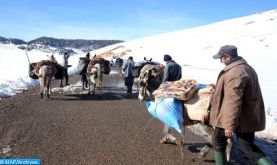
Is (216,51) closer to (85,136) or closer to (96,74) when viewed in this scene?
(96,74)

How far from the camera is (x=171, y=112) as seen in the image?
677 cm

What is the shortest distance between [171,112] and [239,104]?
72.4 inches

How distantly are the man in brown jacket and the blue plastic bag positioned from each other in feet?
3.80

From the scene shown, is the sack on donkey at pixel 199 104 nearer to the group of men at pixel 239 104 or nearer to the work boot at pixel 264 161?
the group of men at pixel 239 104

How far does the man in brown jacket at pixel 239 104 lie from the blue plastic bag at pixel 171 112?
116 cm

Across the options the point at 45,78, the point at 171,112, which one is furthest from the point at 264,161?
the point at 45,78

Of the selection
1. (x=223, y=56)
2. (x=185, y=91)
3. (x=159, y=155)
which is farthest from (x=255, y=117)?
(x=159, y=155)

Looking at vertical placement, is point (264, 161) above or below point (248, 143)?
below

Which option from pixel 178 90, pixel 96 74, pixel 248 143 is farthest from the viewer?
pixel 96 74

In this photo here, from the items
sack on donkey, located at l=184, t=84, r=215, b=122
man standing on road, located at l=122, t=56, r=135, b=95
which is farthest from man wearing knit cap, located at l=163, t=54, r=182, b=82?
man standing on road, located at l=122, t=56, r=135, b=95

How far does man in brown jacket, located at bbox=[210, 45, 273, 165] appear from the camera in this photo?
517 cm

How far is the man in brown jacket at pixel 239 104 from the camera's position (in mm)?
5168

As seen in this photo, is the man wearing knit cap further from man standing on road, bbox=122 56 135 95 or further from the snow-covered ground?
the snow-covered ground

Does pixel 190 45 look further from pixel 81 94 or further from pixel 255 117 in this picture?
pixel 255 117
